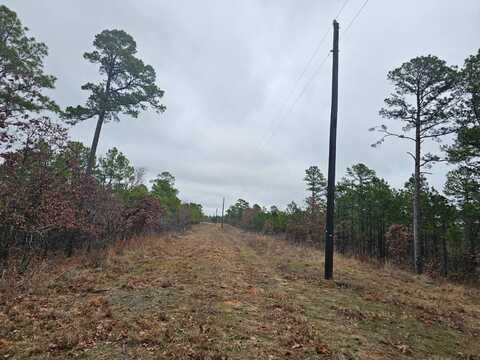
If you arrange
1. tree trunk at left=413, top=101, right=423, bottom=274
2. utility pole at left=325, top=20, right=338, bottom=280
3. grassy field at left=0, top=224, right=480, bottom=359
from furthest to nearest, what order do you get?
tree trunk at left=413, top=101, right=423, bottom=274
utility pole at left=325, top=20, right=338, bottom=280
grassy field at left=0, top=224, right=480, bottom=359

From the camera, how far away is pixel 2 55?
35.6 ft

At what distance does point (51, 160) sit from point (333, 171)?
30.9ft

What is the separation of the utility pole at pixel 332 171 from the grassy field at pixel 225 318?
775 mm

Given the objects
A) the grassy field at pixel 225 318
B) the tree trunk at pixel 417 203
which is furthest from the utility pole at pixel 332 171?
the tree trunk at pixel 417 203

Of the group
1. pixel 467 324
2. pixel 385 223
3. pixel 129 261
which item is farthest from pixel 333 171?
pixel 385 223

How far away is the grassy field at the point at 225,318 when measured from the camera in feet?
11.1

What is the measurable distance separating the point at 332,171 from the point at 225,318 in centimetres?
602

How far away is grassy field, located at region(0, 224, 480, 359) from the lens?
3.37 m

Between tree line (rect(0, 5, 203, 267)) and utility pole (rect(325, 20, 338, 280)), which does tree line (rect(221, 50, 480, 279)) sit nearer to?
utility pole (rect(325, 20, 338, 280))

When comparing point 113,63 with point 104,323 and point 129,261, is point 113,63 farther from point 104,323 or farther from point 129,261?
point 104,323

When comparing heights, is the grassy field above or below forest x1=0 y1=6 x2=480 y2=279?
below

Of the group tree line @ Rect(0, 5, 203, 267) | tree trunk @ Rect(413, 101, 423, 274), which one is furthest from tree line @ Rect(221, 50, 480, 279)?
tree line @ Rect(0, 5, 203, 267)

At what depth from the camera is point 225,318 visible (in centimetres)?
444

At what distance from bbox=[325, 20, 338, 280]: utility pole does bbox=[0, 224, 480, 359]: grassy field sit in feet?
2.54
